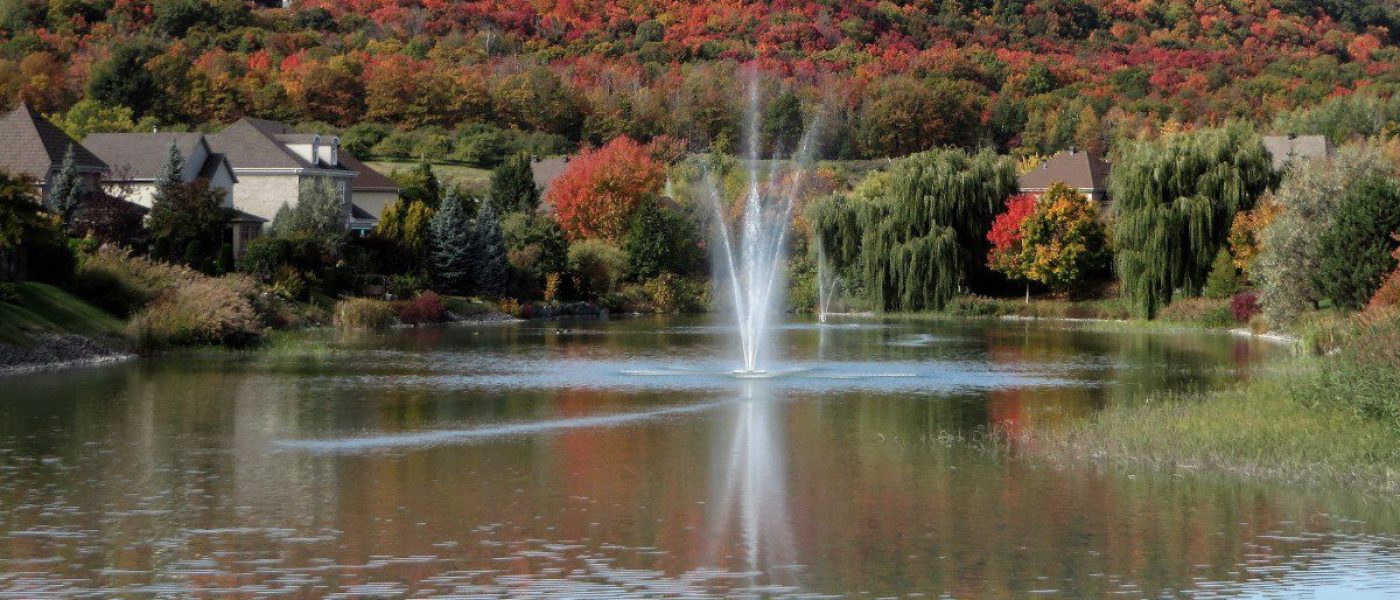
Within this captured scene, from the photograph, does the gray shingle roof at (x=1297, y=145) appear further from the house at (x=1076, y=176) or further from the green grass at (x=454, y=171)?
the green grass at (x=454, y=171)

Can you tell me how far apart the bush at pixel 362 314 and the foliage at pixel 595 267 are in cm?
1999

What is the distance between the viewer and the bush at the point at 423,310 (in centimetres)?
→ 6775

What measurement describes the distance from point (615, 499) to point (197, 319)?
28293 mm

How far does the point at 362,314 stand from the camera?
63594 millimetres

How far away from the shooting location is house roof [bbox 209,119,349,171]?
264 feet

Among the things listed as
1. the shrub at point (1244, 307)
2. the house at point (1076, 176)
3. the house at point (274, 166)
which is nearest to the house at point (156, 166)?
the house at point (274, 166)

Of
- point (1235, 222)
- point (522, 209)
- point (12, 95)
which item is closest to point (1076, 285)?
point (1235, 222)

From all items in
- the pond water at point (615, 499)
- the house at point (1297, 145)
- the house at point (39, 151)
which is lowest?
the pond water at point (615, 499)

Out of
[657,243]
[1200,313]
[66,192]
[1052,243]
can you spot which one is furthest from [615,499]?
[657,243]

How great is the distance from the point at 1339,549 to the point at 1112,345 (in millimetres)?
36924

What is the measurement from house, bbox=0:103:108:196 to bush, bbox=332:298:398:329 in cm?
1085

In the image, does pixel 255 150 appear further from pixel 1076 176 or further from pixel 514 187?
pixel 1076 176

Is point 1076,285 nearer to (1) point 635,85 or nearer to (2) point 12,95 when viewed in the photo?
(2) point 12,95

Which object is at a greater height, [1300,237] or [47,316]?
[1300,237]
